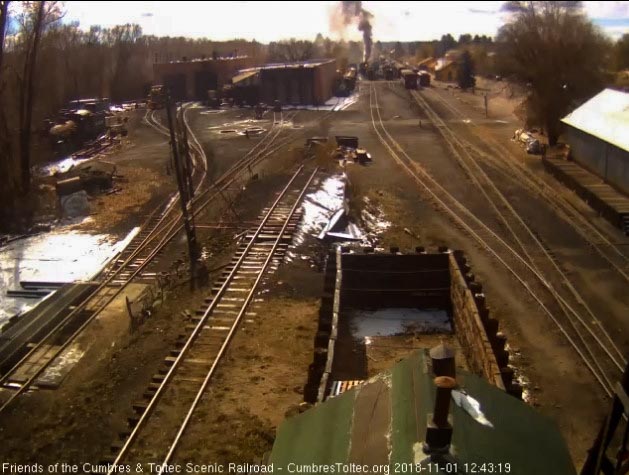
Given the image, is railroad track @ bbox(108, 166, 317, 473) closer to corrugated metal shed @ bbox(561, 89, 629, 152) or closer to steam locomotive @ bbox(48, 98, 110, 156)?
corrugated metal shed @ bbox(561, 89, 629, 152)

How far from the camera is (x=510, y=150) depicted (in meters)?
Answer: 29.8

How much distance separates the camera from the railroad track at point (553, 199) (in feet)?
52.0

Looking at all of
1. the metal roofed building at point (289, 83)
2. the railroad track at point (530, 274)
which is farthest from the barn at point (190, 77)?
the railroad track at point (530, 274)

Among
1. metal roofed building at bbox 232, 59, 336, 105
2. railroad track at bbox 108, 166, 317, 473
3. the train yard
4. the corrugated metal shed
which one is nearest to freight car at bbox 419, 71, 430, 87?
metal roofed building at bbox 232, 59, 336, 105

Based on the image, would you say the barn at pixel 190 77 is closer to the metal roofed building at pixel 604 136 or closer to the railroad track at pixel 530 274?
the railroad track at pixel 530 274

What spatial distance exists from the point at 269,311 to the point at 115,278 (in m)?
5.07

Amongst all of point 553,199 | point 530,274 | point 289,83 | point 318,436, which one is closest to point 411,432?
point 318,436

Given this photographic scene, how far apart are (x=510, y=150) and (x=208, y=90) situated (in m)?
36.0

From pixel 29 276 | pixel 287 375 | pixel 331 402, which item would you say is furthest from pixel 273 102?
pixel 331 402

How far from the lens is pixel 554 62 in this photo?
98.8 ft

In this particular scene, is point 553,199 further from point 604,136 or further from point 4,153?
point 4,153

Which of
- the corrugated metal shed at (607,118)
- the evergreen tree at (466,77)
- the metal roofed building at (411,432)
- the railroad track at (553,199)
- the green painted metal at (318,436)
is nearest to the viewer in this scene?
the metal roofed building at (411,432)

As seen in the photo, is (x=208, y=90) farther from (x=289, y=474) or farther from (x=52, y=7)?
(x=289, y=474)

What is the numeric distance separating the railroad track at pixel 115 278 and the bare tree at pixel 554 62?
1608 cm
